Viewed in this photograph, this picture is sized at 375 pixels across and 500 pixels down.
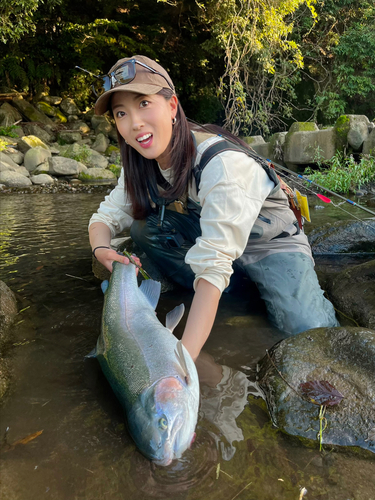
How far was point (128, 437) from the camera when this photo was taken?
75.8 inches

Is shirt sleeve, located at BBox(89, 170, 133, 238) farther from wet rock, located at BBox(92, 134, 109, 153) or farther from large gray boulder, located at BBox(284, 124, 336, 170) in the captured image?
wet rock, located at BBox(92, 134, 109, 153)

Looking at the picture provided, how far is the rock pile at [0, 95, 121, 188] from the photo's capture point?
547 inches

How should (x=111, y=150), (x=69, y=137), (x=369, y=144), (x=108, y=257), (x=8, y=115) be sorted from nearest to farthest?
(x=108, y=257)
(x=369, y=144)
(x=111, y=150)
(x=69, y=137)
(x=8, y=115)

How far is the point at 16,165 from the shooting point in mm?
14102

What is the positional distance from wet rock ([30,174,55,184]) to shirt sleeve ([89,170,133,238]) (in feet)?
34.7

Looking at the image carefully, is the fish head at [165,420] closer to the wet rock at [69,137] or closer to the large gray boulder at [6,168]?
the large gray boulder at [6,168]

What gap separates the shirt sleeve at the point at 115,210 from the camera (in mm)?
3402

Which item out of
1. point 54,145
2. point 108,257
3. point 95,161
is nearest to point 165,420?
point 108,257

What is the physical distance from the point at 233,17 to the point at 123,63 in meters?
13.7

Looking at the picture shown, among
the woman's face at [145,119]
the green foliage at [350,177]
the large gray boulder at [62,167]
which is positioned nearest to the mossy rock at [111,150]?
the large gray boulder at [62,167]

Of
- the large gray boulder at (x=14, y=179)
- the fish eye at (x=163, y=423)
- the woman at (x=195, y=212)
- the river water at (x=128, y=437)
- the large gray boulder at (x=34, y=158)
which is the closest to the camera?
the fish eye at (x=163, y=423)

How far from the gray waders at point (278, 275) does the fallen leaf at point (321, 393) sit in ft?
2.57

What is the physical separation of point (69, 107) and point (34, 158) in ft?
31.0

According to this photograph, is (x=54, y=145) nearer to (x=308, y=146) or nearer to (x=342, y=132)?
(x=308, y=146)
